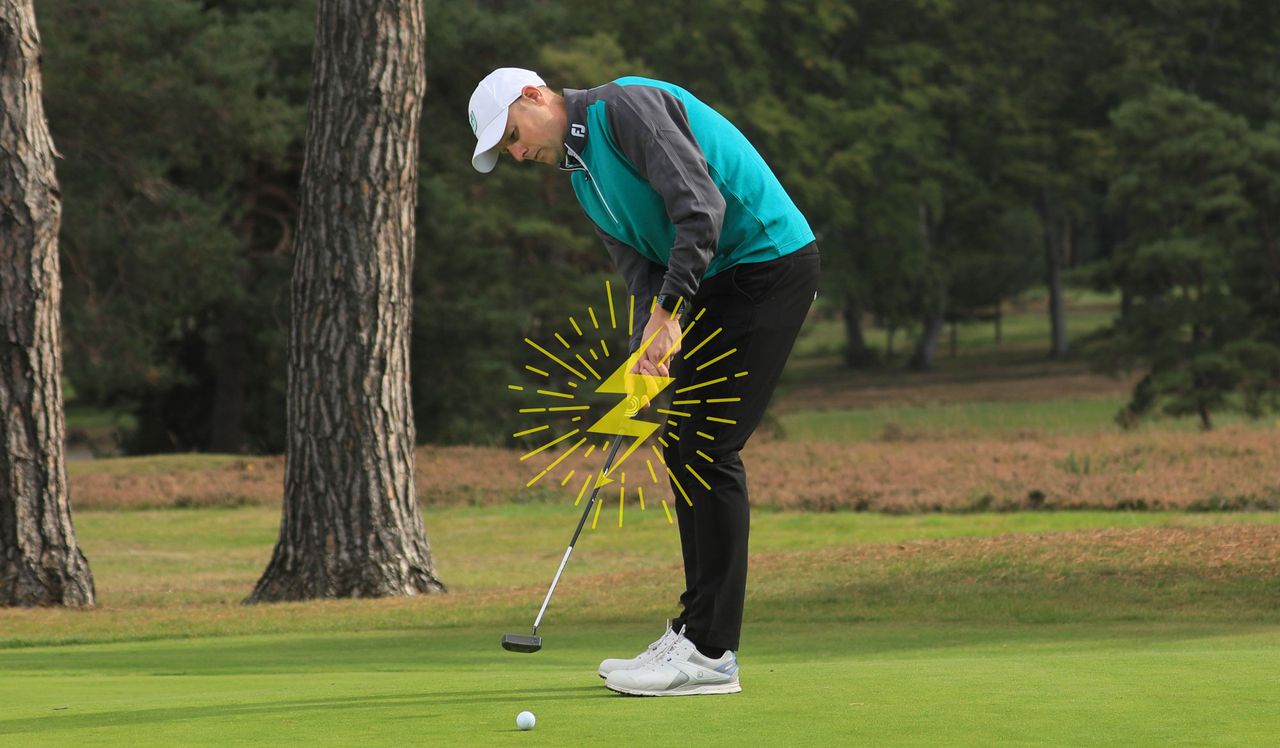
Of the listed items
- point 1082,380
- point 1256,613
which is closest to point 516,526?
point 1256,613

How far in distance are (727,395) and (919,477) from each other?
13.4 metres

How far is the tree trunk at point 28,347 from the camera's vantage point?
10.3m

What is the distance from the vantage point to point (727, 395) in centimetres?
464

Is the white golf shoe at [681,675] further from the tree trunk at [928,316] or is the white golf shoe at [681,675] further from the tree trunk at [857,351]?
the tree trunk at [857,351]

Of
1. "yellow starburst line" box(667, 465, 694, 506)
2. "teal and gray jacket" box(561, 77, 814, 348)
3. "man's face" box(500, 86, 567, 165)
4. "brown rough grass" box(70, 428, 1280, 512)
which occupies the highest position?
"man's face" box(500, 86, 567, 165)

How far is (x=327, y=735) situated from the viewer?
3783mm

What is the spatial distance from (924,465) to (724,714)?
14904 millimetres

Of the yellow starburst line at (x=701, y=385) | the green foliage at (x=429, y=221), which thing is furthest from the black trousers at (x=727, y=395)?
the green foliage at (x=429, y=221)

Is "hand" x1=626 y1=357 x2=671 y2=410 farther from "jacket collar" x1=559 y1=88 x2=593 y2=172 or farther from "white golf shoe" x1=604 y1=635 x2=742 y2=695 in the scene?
"white golf shoe" x1=604 y1=635 x2=742 y2=695

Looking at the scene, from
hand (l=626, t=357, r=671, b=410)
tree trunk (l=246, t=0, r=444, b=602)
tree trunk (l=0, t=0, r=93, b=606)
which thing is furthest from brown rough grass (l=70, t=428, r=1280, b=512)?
hand (l=626, t=357, r=671, b=410)

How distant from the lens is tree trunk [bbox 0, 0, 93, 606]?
406 inches

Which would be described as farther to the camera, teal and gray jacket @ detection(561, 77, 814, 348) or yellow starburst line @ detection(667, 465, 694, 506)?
yellow starburst line @ detection(667, 465, 694, 506)

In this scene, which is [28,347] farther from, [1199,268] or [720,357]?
[1199,268]

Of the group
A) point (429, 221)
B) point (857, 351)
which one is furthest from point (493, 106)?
point (857, 351)
